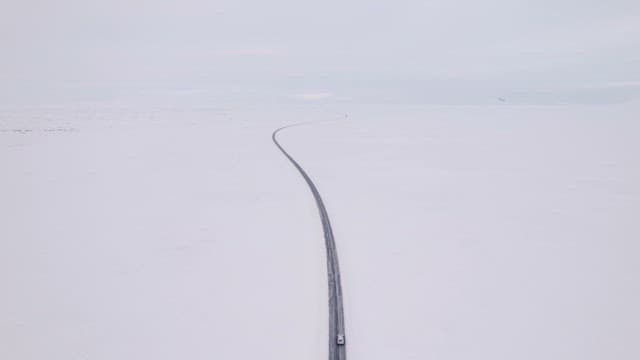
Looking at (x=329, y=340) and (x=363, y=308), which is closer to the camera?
(x=329, y=340)

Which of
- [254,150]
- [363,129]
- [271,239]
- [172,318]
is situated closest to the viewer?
[172,318]

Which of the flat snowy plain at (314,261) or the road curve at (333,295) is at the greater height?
the road curve at (333,295)

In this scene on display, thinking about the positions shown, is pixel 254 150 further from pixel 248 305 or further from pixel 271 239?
pixel 248 305

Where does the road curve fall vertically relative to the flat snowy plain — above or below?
above

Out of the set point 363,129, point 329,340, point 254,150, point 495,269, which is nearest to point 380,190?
point 495,269

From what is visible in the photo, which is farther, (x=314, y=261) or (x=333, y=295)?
(x=314, y=261)

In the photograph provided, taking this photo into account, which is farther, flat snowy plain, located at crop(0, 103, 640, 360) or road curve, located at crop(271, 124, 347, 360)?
flat snowy plain, located at crop(0, 103, 640, 360)

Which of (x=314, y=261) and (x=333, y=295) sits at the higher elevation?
(x=333, y=295)

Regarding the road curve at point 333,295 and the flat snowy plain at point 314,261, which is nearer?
the road curve at point 333,295
